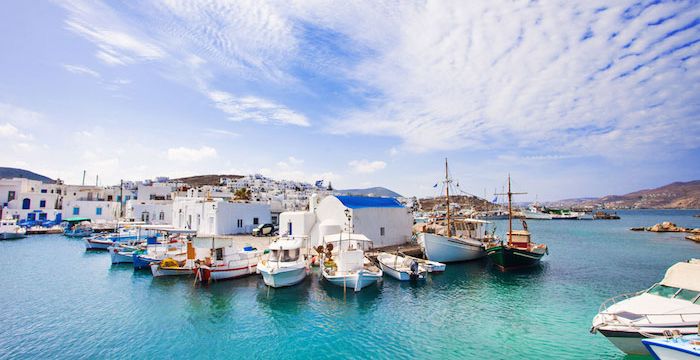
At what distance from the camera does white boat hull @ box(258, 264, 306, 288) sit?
20391mm

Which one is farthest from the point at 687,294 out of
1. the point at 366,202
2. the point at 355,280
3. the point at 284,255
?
the point at 366,202

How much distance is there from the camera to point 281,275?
20531 mm

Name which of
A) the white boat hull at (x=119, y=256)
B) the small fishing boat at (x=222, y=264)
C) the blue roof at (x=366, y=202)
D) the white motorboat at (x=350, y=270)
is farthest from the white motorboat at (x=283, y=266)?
the white boat hull at (x=119, y=256)

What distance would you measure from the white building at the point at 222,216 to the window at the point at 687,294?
1563 inches

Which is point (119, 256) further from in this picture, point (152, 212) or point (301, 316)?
point (152, 212)

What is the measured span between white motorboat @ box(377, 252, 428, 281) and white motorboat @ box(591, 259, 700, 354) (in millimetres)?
12314

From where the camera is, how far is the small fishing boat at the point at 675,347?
8.77 meters

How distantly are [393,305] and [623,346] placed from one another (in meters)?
9.97

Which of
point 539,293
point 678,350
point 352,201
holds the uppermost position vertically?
point 352,201

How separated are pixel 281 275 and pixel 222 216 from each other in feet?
75.6

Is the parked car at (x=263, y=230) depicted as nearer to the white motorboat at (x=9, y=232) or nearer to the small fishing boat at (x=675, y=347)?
the white motorboat at (x=9, y=232)

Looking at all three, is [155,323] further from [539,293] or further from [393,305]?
[539,293]

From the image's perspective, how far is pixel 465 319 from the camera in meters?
16.2

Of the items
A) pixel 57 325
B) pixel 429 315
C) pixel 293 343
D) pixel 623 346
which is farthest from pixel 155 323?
pixel 623 346
